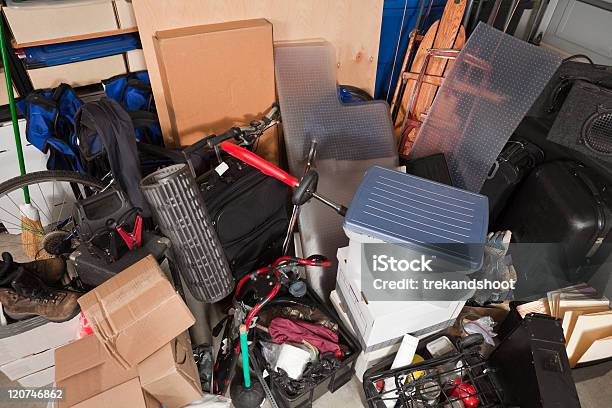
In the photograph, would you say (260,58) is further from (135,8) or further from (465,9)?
(465,9)

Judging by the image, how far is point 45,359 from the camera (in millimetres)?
1417

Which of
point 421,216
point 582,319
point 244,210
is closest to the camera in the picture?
point 421,216

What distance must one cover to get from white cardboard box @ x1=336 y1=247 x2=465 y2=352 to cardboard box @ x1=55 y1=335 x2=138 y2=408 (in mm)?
712

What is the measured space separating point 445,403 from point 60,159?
1.74 meters

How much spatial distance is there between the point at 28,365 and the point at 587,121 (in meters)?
2.15

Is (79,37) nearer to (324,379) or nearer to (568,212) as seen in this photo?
(324,379)

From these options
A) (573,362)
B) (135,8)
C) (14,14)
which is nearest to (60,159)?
(14,14)

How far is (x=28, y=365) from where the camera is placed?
1394mm

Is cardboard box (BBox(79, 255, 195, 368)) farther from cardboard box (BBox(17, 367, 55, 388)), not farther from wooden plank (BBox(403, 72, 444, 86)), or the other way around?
wooden plank (BBox(403, 72, 444, 86))

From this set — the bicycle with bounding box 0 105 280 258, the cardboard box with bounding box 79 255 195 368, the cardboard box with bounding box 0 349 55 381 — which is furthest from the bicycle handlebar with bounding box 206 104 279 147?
the cardboard box with bounding box 0 349 55 381

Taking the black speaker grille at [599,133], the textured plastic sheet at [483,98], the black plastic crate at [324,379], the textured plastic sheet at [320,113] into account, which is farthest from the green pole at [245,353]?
the black speaker grille at [599,133]

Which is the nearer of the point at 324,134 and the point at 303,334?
the point at 303,334

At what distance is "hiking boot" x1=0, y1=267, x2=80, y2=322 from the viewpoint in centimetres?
125

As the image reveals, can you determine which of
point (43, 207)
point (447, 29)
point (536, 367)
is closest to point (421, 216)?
point (536, 367)
